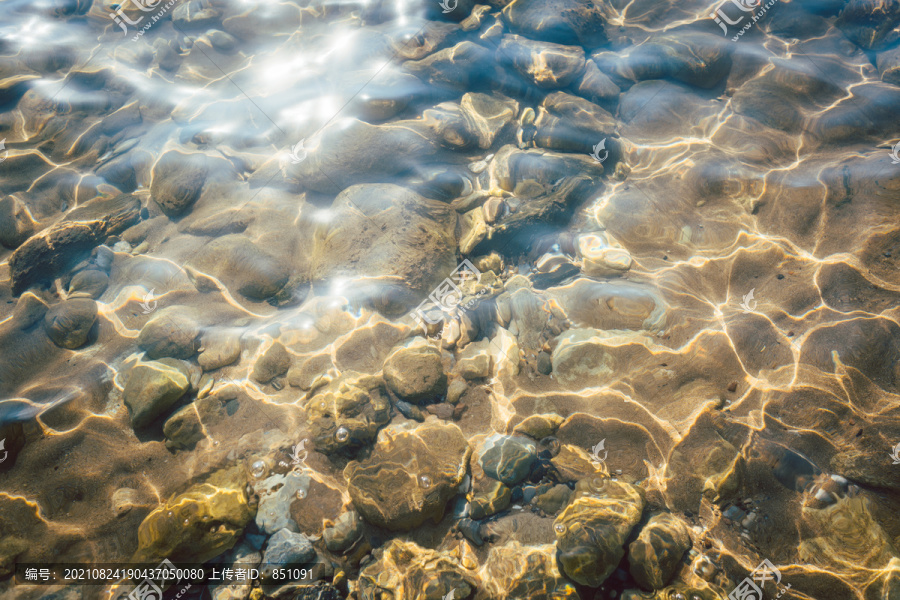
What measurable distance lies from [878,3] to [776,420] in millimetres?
7384

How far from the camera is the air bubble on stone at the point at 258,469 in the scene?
3597mm

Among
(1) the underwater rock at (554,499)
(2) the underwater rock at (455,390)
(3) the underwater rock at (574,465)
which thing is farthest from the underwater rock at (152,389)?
(3) the underwater rock at (574,465)

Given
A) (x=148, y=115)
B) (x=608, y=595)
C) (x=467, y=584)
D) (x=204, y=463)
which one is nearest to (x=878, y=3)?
(x=608, y=595)

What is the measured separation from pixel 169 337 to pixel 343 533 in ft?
9.68

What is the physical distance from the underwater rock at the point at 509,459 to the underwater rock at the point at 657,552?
0.99 m

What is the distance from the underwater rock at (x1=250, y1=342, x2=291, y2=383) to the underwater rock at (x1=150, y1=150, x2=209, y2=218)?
2.99 metres

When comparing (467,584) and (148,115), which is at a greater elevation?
(148,115)

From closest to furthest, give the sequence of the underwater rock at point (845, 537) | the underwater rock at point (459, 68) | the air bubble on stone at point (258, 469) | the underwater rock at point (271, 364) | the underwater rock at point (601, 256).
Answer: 1. the underwater rock at point (845, 537)
2. the air bubble on stone at point (258, 469)
3. the underwater rock at point (271, 364)
4. the underwater rock at point (601, 256)
5. the underwater rock at point (459, 68)

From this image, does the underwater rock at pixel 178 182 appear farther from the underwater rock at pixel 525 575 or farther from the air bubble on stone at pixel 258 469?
the underwater rock at pixel 525 575

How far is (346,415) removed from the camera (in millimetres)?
3695

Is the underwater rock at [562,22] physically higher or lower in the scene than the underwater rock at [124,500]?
Answer: higher

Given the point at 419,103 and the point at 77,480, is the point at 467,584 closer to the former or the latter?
the point at 77,480

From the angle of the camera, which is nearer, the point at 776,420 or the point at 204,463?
the point at 776,420

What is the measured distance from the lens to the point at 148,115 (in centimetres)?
678
